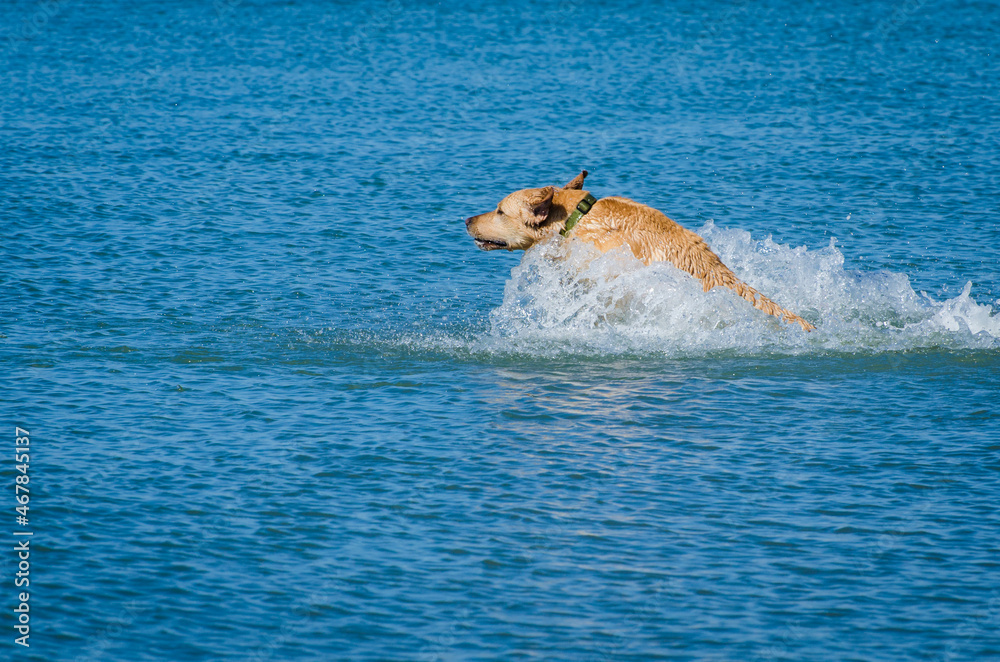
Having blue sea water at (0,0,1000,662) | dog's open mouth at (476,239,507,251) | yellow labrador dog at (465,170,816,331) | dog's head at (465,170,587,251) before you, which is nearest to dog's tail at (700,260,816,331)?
yellow labrador dog at (465,170,816,331)

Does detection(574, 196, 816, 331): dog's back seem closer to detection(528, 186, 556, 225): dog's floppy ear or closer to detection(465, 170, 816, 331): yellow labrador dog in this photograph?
detection(465, 170, 816, 331): yellow labrador dog

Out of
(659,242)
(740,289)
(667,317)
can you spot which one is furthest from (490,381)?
(740,289)

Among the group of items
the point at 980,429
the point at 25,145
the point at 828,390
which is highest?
the point at 25,145

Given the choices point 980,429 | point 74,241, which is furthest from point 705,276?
point 74,241

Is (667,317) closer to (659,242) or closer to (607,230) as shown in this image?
(659,242)

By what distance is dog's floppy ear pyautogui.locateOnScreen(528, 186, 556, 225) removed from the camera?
10.3 m

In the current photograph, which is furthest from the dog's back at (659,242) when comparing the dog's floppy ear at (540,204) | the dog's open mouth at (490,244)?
the dog's open mouth at (490,244)

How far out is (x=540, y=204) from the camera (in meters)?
10.4

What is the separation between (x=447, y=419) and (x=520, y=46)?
58.0ft

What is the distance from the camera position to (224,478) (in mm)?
7594

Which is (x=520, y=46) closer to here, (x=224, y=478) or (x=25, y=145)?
(x=25, y=145)

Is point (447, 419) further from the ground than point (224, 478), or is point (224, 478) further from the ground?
point (447, 419)

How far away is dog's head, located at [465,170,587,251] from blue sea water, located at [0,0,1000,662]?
205mm

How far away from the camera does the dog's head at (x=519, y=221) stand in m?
10.4
